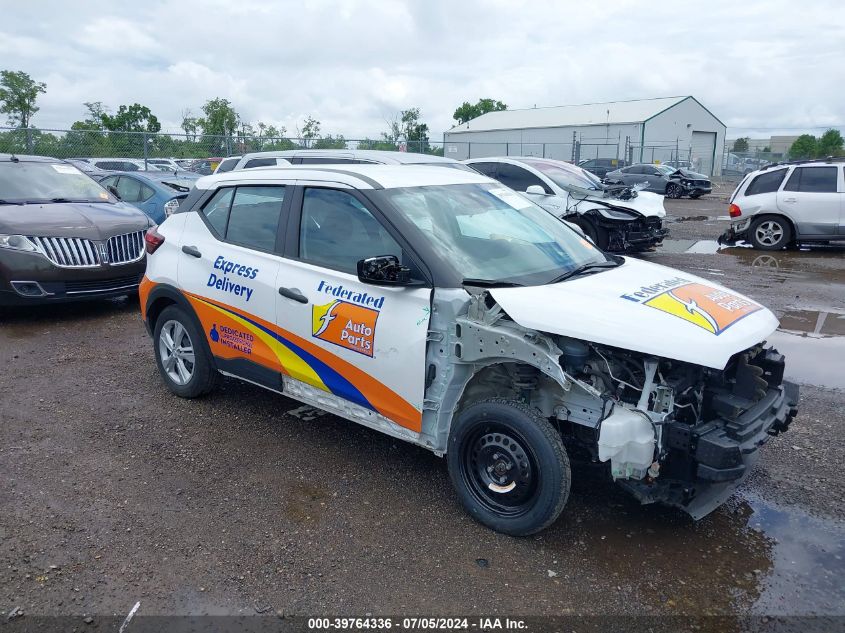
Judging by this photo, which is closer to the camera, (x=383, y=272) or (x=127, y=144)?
(x=383, y=272)

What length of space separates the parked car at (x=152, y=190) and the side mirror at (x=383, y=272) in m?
8.51

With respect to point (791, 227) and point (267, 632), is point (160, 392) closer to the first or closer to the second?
point (267, 632)

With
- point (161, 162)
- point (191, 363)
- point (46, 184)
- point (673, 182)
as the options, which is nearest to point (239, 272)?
point (191, 363)

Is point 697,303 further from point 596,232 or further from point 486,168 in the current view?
point 486,168

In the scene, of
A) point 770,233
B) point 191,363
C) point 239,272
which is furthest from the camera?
point 770,233

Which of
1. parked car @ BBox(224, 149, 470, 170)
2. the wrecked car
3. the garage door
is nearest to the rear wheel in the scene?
parked car @ BBox(224, 149, 470, 170)

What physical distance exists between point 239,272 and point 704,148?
205 feet

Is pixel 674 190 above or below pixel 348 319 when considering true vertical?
above

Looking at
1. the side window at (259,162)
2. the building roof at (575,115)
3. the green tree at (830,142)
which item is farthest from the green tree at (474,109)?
the side window at (259,162)

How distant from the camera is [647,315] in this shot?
10.6 feet

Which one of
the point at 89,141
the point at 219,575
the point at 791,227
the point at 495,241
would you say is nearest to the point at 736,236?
the point at 791,227

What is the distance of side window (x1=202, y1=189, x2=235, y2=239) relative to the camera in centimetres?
492

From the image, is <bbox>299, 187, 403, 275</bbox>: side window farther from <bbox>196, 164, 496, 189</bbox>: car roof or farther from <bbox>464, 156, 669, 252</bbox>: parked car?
<bbox>464, 156, 669, 252</bbox>: parked car

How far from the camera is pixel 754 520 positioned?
147 inches
